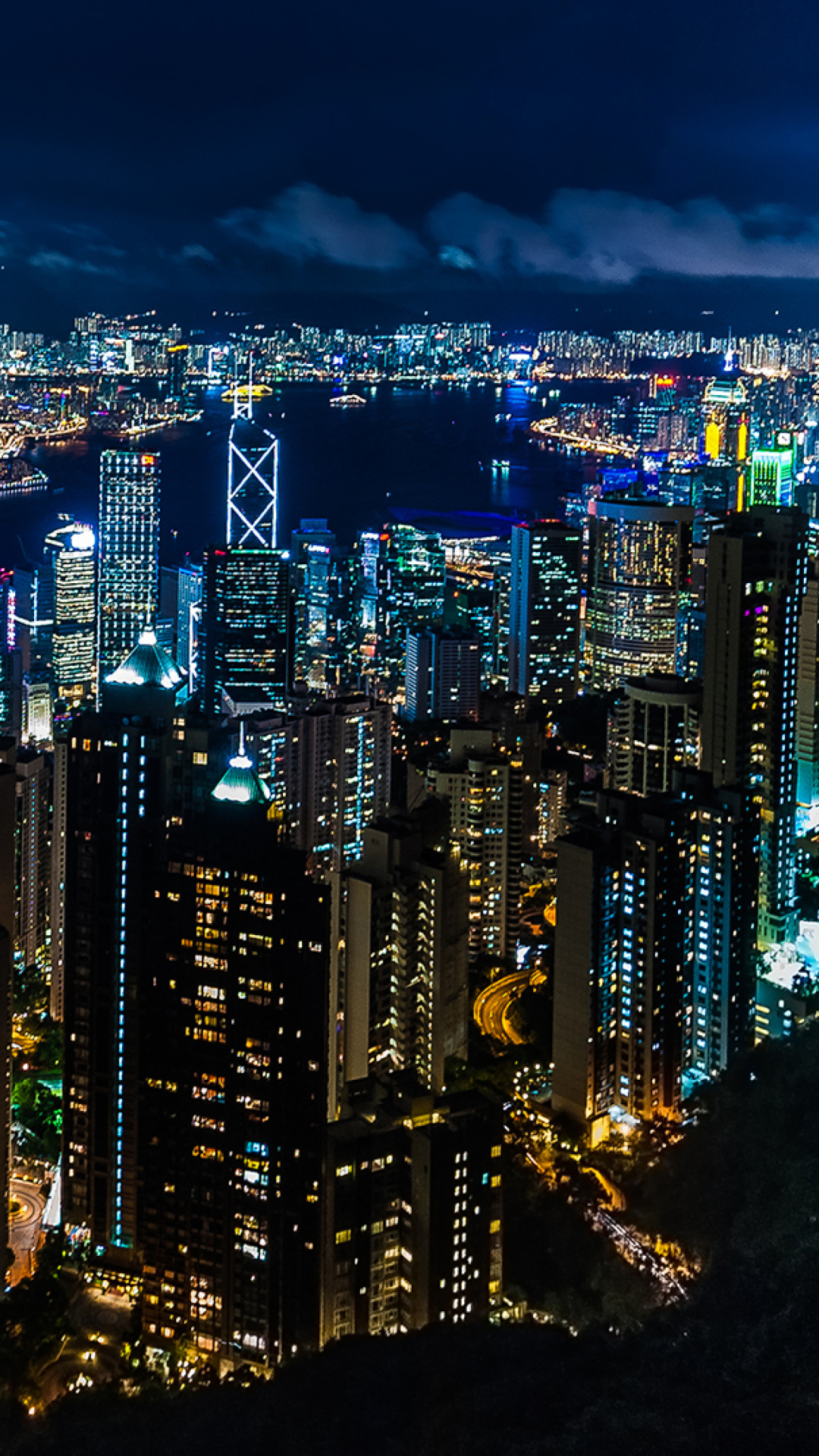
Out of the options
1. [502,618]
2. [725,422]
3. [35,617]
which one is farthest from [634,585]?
[35,617]

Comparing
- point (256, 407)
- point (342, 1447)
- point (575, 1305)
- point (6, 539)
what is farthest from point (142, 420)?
point (342, 1447)

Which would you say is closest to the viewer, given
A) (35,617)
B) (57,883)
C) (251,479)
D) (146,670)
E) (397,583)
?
(146,670)

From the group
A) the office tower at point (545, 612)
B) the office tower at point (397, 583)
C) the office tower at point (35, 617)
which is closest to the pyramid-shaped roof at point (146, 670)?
the office tower at point (35, 617)

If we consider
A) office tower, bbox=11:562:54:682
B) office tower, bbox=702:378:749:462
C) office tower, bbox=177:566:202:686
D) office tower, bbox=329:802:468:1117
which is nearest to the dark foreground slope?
office tower, bbox=329:802:468:1117

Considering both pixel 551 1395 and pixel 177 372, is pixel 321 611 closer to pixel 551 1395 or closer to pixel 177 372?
pixel 177 372

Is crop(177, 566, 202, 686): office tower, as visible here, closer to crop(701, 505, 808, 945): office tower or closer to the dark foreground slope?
crop(701, 505, 808, 945): office tower
